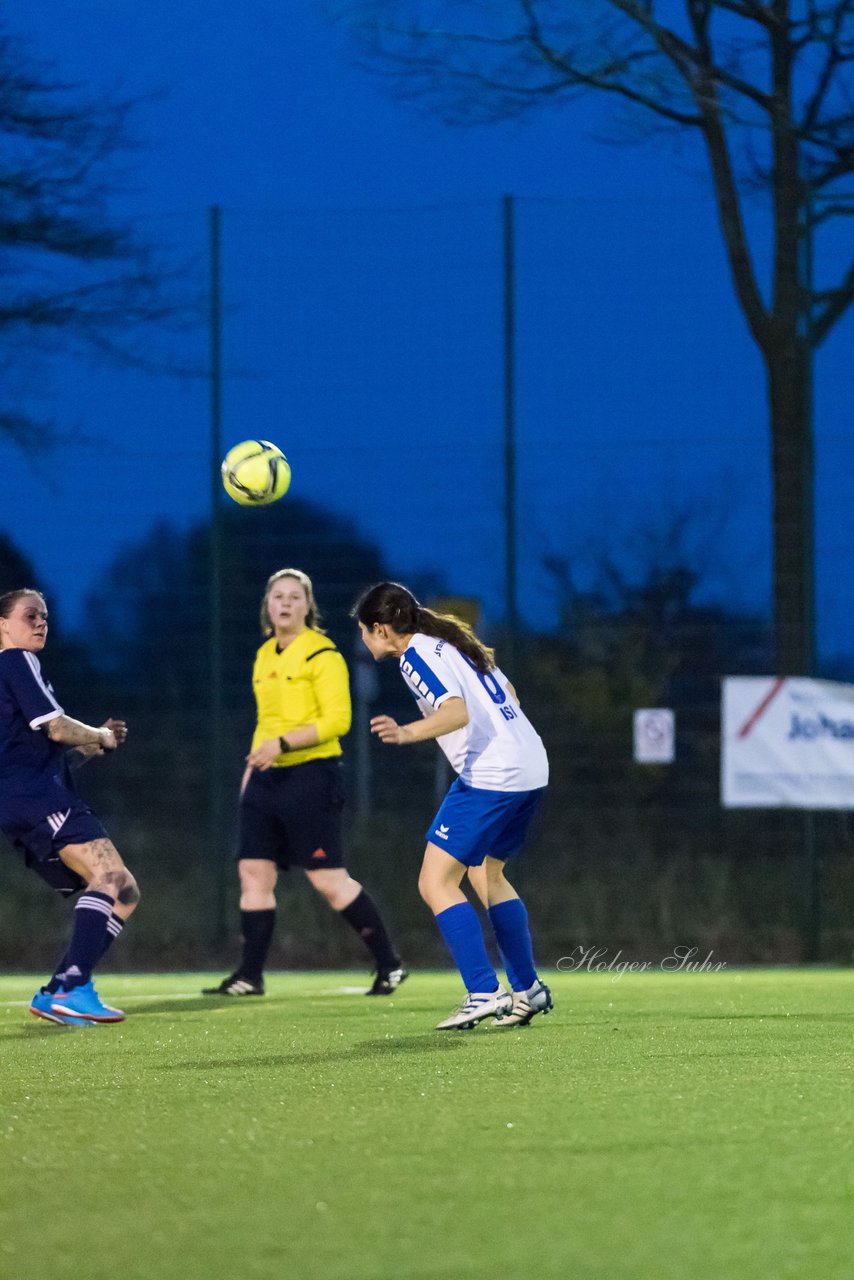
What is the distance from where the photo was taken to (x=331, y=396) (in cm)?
1223

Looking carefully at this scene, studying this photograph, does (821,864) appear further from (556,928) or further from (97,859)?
(97,859)

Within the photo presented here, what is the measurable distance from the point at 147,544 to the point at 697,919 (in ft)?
12.6

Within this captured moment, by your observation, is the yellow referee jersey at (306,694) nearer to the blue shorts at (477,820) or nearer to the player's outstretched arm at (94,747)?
the player's outstretched arm at (94,747)

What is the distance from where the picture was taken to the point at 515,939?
23.2ft

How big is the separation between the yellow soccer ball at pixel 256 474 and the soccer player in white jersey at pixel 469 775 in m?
2.60

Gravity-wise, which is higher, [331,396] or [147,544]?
[331,396]

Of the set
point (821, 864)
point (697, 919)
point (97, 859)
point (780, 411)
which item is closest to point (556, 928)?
point (697, 919)

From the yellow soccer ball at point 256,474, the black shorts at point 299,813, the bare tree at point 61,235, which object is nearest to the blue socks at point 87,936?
the black shorts at point 299,813

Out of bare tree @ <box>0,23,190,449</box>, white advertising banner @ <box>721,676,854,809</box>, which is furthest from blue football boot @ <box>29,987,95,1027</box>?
bare tree @ <box>0,23,190,449</box>

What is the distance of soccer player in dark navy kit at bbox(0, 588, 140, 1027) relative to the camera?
759 centimetres

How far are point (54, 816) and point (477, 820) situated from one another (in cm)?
170

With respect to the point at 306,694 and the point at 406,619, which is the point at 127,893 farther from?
the point at 406,619

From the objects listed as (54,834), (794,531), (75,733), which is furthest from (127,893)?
(794,531)

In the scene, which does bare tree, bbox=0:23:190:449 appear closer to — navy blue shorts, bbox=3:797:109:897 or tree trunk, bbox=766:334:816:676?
tree trunk, bbox=766:334:816:676
